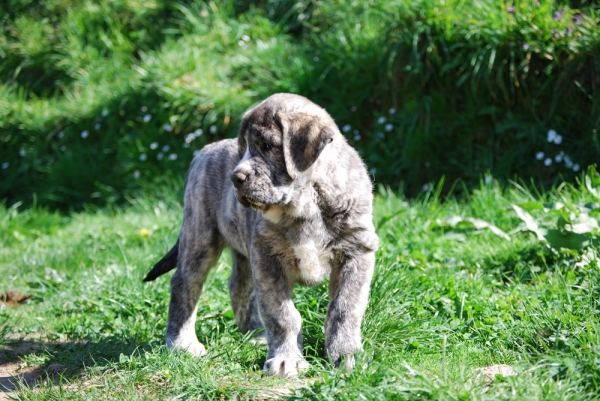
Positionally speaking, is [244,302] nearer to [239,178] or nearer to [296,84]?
[239,178]

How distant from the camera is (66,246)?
262 inches

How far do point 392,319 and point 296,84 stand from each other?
4.73 meters

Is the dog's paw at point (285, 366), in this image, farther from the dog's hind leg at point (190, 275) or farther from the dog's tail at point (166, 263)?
the dog's tail at point (166, 263)

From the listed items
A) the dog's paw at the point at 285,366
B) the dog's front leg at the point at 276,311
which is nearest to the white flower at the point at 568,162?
the dog's front leg at the point at 276,311

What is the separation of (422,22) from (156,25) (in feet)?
14.8

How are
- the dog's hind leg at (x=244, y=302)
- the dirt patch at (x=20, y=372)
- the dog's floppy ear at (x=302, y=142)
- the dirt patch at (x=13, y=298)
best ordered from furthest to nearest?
1. the dirt patch at (x=13, y=298)
2. the dog's hind leg at (x=244, y=302)
3. the dirt patch at (x=20, y=372)
4. the dog's floppy ear at (x=302, y=142)

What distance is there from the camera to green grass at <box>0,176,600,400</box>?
326 cm

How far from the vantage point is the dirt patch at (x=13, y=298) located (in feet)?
17.8

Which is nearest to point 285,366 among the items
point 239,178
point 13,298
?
point 239,178

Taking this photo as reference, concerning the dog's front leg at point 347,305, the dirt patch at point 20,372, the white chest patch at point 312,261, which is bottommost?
the dirt patch at point 20,372

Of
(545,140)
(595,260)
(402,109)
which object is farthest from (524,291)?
(402,109)

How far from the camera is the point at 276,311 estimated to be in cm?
371

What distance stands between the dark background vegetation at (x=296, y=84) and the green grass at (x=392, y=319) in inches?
37.8

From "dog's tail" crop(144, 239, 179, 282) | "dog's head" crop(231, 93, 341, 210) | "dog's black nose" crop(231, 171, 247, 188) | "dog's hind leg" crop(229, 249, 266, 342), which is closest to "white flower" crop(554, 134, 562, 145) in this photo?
"dog's hind leg" crop(229, 249, 266, 342)
